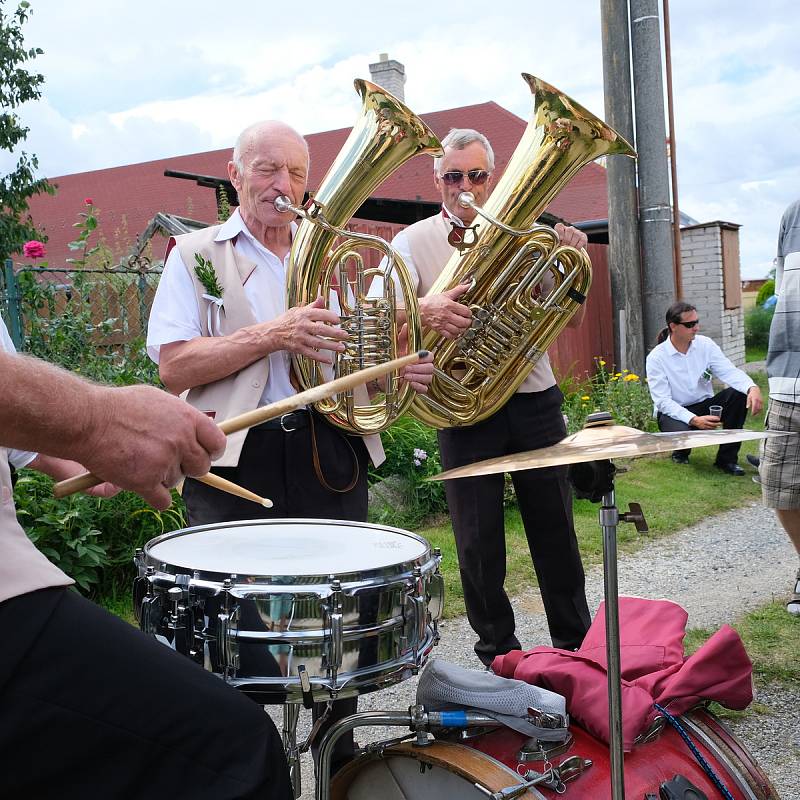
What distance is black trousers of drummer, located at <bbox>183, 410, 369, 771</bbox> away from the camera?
8.47 feet

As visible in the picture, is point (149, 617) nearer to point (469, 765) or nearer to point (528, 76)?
point (469, 765)

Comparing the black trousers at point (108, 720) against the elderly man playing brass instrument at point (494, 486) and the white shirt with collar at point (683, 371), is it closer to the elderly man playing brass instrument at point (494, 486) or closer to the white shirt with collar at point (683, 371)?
the elderly man playing brass instrument at point (494, 486)

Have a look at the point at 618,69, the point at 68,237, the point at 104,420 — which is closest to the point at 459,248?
the point at 104,420

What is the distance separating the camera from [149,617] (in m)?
1.77

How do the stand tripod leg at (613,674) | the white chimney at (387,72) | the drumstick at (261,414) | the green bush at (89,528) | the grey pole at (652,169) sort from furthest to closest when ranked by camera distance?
the white chimney at (387,72) → the grey pole at (652,169) → the green bush at (89,528) → the stand tripod leg at (613,674) → the drumstick at (261,414)

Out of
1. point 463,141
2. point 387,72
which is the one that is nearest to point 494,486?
point 463,141

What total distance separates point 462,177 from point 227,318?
3.64ft

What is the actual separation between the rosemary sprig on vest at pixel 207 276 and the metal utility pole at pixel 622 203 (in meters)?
6.25

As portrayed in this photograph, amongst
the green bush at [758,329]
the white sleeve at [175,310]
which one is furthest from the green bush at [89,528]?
the green bush at [758,329]

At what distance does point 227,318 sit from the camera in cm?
266

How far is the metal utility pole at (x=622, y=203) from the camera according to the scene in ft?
26.1

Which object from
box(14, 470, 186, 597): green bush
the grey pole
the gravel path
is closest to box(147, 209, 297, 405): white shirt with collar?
the gravel path

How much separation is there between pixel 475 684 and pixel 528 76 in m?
2.07

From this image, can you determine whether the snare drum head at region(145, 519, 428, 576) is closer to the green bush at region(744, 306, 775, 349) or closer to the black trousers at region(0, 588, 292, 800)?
the black trousers at region(0, 588, 292, 800)
